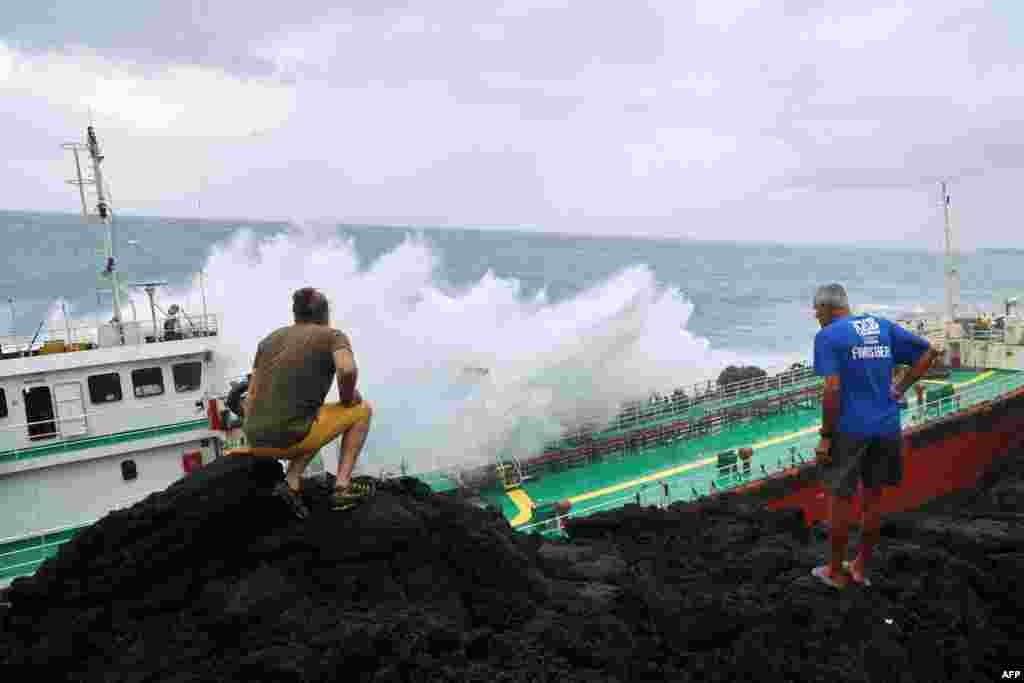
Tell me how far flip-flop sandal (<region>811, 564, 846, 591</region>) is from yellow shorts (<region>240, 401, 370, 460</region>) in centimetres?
332

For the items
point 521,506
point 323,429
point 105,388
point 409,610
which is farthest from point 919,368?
point 105,388

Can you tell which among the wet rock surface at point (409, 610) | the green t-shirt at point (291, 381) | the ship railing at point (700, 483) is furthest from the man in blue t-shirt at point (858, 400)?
the ship railing at point (700, 483)

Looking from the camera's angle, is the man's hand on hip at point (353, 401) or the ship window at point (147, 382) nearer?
the man's hand on hip at point (353, 401)

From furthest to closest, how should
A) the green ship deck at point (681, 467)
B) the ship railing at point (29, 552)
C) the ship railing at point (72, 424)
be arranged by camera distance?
the green ship deck at point (681, 467)
the ship railing at point (72, 424)
the ship railing at point (29, 552)

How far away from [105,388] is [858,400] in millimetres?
10223

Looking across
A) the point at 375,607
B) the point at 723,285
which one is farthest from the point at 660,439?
the point at 723,285

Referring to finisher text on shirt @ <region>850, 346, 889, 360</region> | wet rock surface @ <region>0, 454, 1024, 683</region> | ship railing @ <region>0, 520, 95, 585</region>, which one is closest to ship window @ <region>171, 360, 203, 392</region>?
ship railing @ <region>0, 520, 95, 585</region>

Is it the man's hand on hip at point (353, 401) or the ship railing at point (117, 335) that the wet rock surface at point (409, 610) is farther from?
the ship railing at point (117, 335)

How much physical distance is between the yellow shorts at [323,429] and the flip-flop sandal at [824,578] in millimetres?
3318

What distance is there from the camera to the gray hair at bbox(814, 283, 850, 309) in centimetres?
457

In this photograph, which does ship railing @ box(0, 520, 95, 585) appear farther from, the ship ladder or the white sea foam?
the ship ladder

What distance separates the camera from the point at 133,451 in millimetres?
10266

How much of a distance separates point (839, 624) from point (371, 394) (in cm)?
1622

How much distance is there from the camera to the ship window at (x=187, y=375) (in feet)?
35.9
